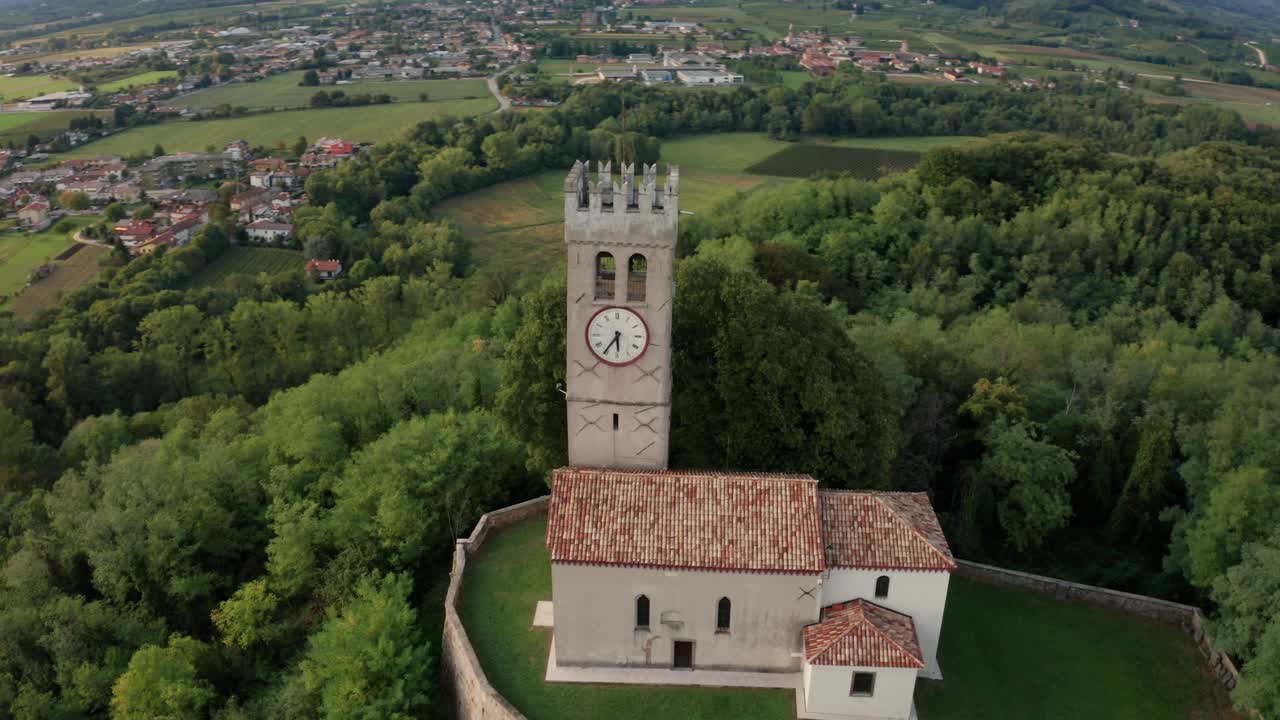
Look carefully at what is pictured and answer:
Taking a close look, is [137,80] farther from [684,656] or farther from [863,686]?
[863,686]

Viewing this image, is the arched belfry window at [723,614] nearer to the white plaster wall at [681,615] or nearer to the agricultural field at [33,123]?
the white plaster wall at [681,615]

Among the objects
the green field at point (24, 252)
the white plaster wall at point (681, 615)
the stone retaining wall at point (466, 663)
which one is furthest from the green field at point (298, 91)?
the white plaster wall at point (681, 615)

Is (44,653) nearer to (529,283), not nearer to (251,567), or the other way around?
(251,567)

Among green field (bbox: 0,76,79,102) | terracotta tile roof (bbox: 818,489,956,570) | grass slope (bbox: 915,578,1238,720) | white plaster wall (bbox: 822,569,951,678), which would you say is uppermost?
terracotta tile roof (bbox: 818,489,956,570)

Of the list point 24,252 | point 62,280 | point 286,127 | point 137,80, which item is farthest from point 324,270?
point 137,80

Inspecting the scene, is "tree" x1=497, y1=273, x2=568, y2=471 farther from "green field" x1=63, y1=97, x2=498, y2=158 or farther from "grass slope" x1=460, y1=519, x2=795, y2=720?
"green field" x1=63, y1=97, x2=498, y2=158

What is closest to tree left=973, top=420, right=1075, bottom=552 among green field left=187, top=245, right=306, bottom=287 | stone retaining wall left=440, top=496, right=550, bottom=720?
stone retaining wall left=440, top=496, right=550, bottom=720

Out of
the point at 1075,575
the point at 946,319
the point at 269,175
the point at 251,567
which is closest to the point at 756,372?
the point at 1075,575
